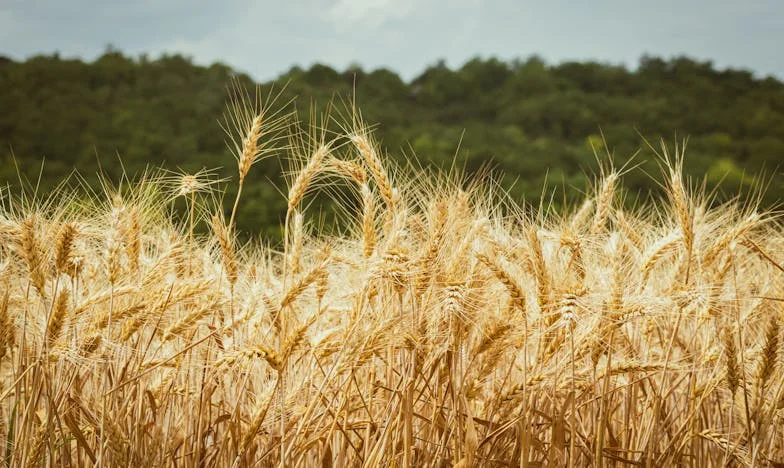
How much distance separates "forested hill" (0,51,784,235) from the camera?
22.4 metres

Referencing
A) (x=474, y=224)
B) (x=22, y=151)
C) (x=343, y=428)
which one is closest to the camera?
(x=343, y=428)

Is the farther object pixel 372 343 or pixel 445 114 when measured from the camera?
pixel 445 114

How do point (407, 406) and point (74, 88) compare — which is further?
point (74, 88)

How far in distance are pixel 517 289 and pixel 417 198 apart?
63 cm

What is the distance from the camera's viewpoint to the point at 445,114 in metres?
38.9

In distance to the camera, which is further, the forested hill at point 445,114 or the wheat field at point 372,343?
the forested hill at point 445,114

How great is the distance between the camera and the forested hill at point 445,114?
73.5ft

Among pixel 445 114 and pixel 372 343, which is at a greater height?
pixel 445 114

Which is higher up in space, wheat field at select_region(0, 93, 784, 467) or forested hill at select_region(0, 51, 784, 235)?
forested hill at select_region(0, 51, 784, 235)

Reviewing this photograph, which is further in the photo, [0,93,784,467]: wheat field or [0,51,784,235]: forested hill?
[0,51,784,235]: forested hill

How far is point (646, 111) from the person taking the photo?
32.5 meters

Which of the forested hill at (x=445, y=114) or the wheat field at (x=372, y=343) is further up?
the forested hill at (x=445, y=114)

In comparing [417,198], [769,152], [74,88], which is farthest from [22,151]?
[769,152]

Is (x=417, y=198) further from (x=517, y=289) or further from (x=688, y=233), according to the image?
(x=688, y=233)
